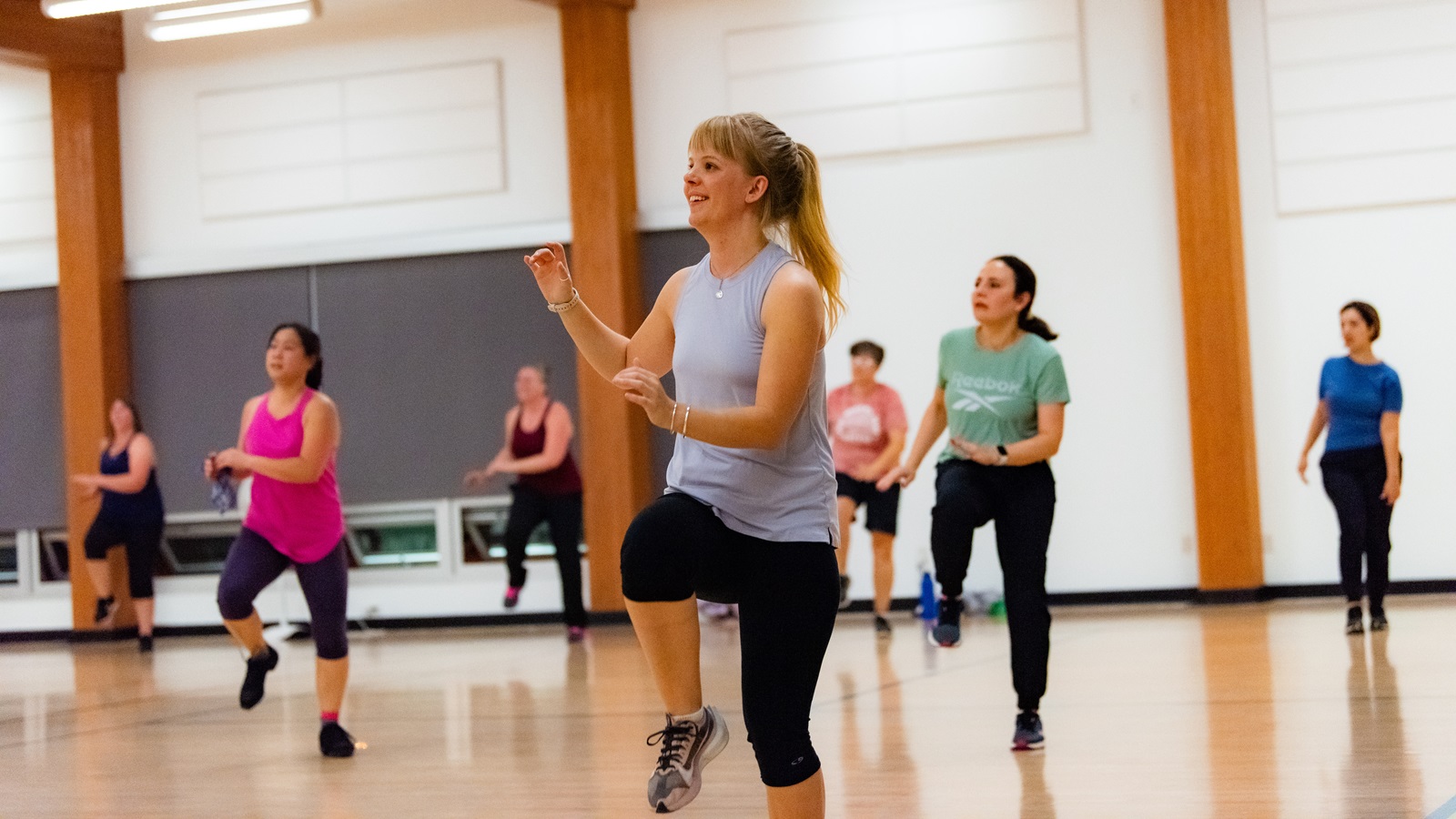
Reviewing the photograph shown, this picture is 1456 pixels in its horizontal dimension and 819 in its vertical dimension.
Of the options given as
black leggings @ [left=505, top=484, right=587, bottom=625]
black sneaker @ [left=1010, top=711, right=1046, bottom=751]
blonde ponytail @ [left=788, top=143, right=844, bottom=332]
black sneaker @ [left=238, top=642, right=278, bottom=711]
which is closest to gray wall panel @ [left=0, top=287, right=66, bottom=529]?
black leggings @ [left=505, top=484, right=587, bottom=625]

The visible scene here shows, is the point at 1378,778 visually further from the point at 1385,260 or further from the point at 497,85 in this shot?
the point at 497,85

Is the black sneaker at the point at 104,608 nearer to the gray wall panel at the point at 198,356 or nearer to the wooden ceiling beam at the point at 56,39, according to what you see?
the gray wall panel at the point at 198,356

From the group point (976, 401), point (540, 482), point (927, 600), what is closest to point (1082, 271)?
point (927, 600)

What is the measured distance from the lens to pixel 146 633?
984 cm

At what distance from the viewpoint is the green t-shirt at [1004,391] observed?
4.35 meters

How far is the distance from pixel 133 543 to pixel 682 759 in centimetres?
829

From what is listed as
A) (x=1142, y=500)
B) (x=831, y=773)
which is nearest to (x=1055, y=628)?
(x=1142, y=500)

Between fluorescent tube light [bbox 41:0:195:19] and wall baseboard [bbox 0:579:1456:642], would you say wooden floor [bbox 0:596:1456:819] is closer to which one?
wall baseboard [bbox 0:579:1456:642]

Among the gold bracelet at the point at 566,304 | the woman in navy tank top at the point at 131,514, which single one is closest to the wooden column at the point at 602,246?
the woman in navy tank top at the point at 131,514

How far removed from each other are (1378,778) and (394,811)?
2574 millimetres

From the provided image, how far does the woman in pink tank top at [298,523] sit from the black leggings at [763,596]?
2493mm

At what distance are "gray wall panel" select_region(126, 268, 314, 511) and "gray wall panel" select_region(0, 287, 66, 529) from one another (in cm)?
74

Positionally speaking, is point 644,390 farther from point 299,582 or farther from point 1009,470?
point 299,582

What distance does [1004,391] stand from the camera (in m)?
A: 4.37
